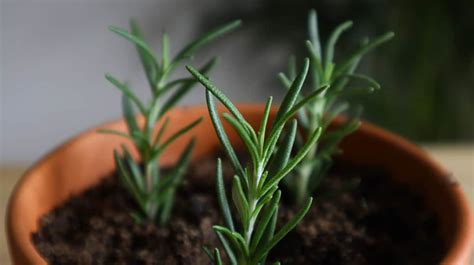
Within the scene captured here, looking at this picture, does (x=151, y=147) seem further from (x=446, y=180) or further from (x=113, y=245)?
(x=446, y=180)

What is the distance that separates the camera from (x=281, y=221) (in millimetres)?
741

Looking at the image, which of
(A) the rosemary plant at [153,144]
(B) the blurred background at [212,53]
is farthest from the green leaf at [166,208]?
(B) the blurred background at [212,53]

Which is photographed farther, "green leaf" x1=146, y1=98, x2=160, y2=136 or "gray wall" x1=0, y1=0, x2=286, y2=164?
"gray wall" x1=0, y1=0, x2=286, y2=164

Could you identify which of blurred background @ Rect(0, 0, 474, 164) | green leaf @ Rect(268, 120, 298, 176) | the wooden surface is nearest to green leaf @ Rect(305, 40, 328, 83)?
green leaf @ Rect(268, 120, 298, 176)

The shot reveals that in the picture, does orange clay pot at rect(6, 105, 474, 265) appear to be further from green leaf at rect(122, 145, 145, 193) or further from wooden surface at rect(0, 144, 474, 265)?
wooden surface at rect(0, 144, 474, 265)

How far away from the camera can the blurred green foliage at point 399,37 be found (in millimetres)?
1416

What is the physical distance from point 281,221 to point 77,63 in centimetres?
81

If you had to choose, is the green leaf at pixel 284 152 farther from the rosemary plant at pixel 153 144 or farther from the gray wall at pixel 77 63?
the gray wall at pixel 77 63

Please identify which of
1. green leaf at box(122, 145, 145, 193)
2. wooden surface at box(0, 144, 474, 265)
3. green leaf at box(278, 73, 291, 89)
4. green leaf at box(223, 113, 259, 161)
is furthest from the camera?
wooden surface at box(0, 144, 474, 265)

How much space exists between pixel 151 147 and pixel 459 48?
894 mm

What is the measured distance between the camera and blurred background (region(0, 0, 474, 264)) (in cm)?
139

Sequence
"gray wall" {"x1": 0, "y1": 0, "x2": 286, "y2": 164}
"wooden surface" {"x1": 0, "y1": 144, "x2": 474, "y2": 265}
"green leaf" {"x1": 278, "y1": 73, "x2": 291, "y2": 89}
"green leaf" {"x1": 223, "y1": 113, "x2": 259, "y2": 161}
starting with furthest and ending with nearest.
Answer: "gray wall" {"x1": 0, "y1": 0, "x2": 286, "y2": 164} < "wooden surface" {"x1": 0, "y1": 144, "x2": 474, "y2": 265} < "green leaf" {"x1": 278, "y1": 73, "x2": 291, "y2": 89} < "green leaf" {"x1": 223, "y1": 113, "x2": 259, "y2": 161}

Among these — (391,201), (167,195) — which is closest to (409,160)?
(391,201)

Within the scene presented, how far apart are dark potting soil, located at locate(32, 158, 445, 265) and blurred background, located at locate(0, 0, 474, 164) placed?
0.63 meters
